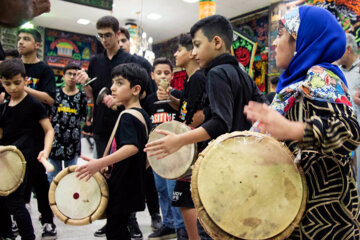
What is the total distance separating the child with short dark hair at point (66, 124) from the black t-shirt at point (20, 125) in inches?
37.4

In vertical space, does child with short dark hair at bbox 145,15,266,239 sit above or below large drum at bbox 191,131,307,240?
above

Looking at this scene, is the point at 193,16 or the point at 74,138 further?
the point at 193,16

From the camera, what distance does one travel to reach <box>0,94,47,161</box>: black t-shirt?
98.7 inches

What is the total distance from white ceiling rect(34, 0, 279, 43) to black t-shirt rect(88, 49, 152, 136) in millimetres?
6312

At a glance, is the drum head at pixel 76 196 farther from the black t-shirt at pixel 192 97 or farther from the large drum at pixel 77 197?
the black t-shirt at pixel 192 97

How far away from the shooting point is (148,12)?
31.8 ft

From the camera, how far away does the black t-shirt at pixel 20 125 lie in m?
2.51

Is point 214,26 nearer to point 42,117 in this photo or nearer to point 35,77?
point 42,117

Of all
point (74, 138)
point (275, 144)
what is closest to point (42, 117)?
point (74, 138)

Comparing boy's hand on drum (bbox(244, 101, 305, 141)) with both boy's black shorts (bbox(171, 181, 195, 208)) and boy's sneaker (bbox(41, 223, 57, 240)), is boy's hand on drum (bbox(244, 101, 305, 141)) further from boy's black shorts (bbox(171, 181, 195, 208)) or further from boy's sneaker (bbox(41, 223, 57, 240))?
boy's sneaker (bbox(41, 223, 57, 240))

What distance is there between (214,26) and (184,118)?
59cm

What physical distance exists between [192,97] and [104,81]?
1156 millimetres

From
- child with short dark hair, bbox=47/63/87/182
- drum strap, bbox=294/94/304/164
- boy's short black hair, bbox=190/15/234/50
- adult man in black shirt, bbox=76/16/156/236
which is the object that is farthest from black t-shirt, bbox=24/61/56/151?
drum strap, bbox=294/94/304/164

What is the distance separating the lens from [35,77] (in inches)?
119
